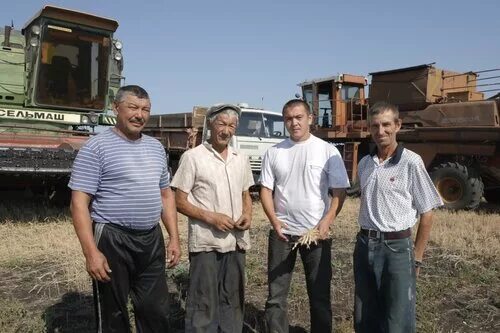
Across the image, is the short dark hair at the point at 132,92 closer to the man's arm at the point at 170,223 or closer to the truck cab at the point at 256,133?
the man's arm at the point at 170,223

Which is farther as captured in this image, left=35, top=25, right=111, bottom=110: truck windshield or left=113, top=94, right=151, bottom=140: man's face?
left=35, top=25, right=111, bottom=110: truck windshield

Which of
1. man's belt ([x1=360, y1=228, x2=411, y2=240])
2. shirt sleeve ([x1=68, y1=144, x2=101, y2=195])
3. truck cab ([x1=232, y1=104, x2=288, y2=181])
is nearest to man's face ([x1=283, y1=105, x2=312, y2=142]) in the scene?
man's belt ([x1=360, y1=228, x2=411, y2=240])

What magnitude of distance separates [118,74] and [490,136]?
7.01 metres

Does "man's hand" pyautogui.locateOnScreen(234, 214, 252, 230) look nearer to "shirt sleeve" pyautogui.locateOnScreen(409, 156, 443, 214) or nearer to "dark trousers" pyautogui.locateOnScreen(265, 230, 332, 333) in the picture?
"dark trousers" pyautogui.locateOnScreen(265, 230, 332, 333)

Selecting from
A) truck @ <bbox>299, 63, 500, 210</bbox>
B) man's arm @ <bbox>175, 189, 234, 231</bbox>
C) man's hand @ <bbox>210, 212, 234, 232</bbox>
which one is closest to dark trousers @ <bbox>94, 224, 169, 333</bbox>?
man's arm @ <bbox>175, 189, 234, 231</bbox>

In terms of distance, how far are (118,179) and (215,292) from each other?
965 millimetres

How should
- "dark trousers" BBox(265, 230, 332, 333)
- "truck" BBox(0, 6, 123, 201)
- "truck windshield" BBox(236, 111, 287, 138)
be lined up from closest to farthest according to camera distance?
"dark trousers" BBox(265, 230, 332, 333), "truck" BBox(0, 6, 123, 201), "truck windshield" BBox(236, 111, 287, 138)

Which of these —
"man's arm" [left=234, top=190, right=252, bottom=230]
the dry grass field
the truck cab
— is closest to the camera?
"man's arm" [left=234, top=190, right=252, bottom=230]

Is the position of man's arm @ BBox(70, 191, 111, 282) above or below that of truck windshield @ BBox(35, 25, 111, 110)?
below

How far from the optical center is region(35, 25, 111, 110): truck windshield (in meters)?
7.48

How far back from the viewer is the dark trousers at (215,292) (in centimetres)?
295

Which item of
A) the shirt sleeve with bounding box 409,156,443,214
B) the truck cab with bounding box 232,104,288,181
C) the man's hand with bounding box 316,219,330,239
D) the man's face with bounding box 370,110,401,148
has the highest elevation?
the truck cab with bounding box 232,104,288,181

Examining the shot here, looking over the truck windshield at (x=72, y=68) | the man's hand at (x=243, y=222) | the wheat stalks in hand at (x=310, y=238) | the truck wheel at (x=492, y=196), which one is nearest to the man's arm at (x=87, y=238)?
the man's hand at (x=243, y=222)

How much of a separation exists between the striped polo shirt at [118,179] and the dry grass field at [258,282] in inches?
51.8
